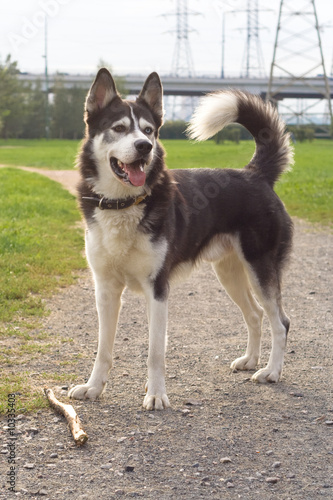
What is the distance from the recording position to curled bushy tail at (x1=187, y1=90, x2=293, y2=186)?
16.2 feet

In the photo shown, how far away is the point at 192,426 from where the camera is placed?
3734mm

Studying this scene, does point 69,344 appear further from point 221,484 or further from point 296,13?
point 296,13

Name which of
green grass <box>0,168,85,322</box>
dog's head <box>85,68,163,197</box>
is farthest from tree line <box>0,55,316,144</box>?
dog's head <box>85,68,163,197</box>

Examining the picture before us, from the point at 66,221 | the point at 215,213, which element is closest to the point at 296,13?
the point at 66,221

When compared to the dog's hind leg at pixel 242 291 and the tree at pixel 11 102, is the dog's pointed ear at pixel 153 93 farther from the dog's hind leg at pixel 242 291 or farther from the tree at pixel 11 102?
the tree at pixel 11 102

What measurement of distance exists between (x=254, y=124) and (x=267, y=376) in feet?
6.44

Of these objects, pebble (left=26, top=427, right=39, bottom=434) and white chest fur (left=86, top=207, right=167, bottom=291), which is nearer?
pebble (left=26, top=427, right=39, bottom=434)

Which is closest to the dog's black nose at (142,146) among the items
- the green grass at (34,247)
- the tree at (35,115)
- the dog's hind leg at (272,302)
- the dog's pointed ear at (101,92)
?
the dog's pointed ear at (101,92)

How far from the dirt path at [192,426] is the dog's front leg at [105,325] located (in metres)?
0.14

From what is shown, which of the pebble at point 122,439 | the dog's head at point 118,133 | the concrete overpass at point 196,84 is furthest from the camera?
the concrete overpass at point 196,84

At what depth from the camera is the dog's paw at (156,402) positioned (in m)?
3.99

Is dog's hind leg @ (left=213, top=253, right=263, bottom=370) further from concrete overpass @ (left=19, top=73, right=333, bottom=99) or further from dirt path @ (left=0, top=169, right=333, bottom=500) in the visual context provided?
concrete overpass @ (left=19, top=73, right=333, bottom=99)

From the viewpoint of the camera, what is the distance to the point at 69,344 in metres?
5.29

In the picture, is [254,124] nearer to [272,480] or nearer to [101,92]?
[101,92]
